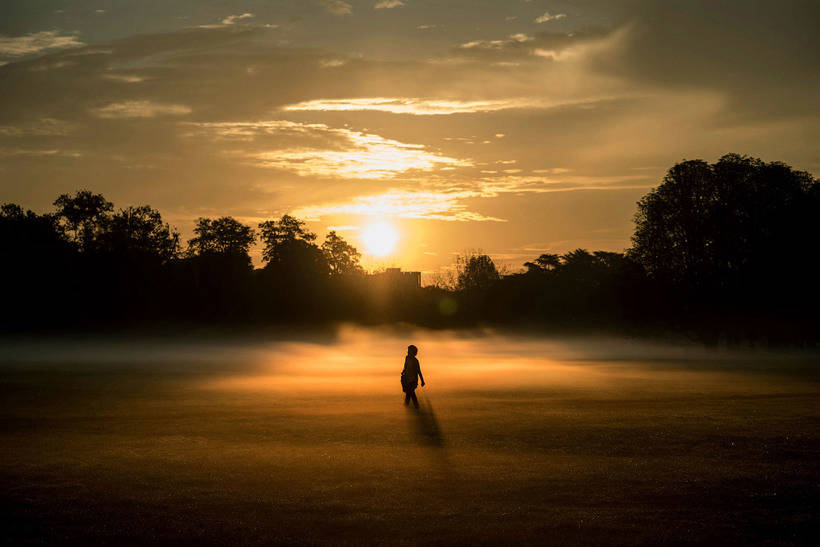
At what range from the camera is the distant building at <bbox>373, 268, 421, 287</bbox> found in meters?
133

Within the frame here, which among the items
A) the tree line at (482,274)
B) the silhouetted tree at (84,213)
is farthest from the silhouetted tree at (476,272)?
the silhouetted tree at (84,213)

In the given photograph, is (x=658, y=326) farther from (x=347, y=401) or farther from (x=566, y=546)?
(x=566, y=546)

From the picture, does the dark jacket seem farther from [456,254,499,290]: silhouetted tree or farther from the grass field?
[456,254,499,290]: silhouetted tree


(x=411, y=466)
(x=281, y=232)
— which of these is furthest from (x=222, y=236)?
(x=411, y=466)

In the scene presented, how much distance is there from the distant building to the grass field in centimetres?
9806

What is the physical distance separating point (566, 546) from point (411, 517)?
261 centimetres

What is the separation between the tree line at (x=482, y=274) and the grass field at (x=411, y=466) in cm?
4117

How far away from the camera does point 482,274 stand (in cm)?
15412

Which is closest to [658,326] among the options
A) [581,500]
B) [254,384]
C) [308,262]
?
[254,384]

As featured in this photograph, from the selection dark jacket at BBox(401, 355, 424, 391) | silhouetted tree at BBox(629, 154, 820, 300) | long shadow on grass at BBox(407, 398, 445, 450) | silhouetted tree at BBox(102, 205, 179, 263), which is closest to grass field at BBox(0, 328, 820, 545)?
long shadow on grass at BBox(407, 398, 445, 450)

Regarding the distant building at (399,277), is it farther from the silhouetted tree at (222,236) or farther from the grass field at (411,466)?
the grass field at (411,466)

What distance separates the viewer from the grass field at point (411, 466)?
11.5 meters

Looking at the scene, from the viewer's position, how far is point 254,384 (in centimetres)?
3959

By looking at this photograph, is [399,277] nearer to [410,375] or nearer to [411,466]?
[410,375]
